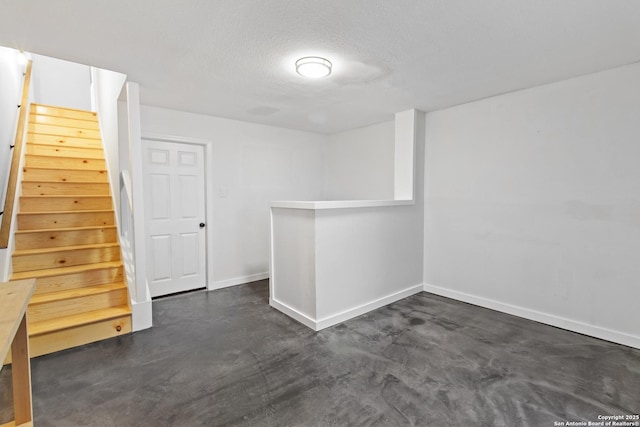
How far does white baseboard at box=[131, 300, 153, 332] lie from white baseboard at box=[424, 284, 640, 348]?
3.28m

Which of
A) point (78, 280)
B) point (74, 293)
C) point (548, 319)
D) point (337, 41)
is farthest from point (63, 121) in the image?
point (548, 319)

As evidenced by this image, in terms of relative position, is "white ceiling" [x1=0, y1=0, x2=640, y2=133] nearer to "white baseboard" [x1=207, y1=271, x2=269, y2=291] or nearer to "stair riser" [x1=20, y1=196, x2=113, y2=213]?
"stair riser" [x1=20, y1=196, x2=113, y2=213]

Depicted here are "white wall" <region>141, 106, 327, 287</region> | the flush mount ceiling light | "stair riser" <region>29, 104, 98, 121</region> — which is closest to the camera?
the flush mount ceiling light

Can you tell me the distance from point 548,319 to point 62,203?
5257 millimetres

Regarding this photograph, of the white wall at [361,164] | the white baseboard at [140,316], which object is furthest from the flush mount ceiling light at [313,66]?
the white baseboard at [140,316]

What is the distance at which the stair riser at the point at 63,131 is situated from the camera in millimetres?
4129

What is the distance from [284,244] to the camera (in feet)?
10.6

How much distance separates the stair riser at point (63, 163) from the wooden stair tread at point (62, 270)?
1526mm

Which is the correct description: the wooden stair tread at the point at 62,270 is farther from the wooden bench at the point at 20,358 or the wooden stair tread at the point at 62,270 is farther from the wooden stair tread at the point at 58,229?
the wooden bench at the point at 20,358

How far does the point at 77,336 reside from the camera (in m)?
2.53

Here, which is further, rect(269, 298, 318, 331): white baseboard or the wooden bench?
rect(269, 298, 318, 331): white baseboard

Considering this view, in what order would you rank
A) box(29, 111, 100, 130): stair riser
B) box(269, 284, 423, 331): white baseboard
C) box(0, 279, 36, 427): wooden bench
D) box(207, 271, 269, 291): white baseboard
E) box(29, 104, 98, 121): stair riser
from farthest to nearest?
box(29, 104, 98, 121): stair riser < box(29, 111, 100, 130): stair riser < box(207, 271, 269, 291): white baseboard < box(269, 284, 423, 331): white baseboard < box(0, 279, 36, 427): wooden bench

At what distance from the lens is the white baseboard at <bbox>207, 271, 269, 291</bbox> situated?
404 centimetres

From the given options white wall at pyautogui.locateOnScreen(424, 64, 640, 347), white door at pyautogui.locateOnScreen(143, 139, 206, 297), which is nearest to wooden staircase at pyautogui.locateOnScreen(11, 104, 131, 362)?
white door at pyautogui.locateOnScreen(143, 139, 206, 297)
